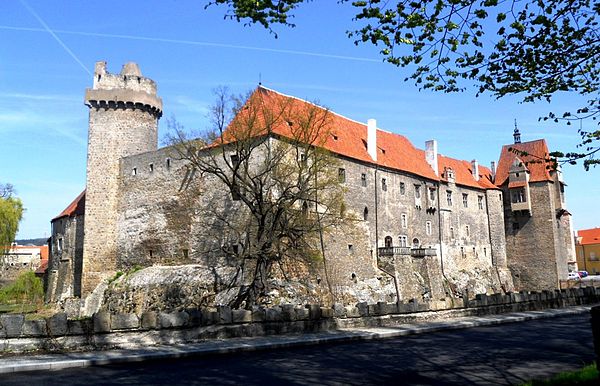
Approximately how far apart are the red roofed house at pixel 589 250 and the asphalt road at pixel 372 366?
76151mm

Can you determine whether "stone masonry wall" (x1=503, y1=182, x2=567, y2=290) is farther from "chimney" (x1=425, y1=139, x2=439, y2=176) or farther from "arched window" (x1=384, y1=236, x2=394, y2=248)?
"arched window" (x1=384, y1=236, x2=394, y2=248)

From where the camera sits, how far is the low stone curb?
9.30m

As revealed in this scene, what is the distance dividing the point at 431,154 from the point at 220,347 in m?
40.8

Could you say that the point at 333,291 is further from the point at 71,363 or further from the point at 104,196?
the point at 71,363

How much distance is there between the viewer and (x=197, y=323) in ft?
40.4

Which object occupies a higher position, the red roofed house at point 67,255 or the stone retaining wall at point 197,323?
the red roofed house at point 67,255

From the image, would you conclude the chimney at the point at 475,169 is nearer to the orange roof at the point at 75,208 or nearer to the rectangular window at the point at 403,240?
the rectangular window at the point at 403,240

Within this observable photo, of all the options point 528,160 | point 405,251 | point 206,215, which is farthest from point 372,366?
point 528,160

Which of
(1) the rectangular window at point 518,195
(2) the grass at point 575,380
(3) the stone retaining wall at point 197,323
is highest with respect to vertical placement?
(1) the rectangular window at point 518,195

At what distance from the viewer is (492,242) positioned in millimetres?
51656

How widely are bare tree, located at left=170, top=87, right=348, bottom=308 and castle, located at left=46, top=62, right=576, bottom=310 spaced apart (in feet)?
3.85

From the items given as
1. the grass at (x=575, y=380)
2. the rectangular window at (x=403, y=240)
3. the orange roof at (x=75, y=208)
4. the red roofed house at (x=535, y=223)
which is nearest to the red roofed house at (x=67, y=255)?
the orange roof at (x=75, y=208)

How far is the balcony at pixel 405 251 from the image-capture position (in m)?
36.5

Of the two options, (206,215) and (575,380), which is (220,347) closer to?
(575,380)
